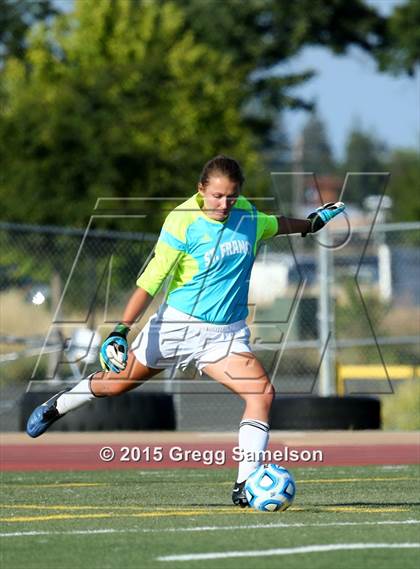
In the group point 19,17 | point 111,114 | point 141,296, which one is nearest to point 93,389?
point 141,296

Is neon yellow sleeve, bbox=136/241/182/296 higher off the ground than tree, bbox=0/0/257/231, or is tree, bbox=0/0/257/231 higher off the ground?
tree, bbox=0/0/257/231

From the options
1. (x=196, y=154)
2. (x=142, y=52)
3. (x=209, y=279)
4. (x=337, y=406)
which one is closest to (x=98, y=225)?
(x=196, y=154)

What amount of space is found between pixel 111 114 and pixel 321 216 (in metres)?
22.4

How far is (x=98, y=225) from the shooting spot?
2756 cm

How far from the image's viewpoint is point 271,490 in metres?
8.36

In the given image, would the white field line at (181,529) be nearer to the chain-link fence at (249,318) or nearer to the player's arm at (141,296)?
the player's arm at (141,296)

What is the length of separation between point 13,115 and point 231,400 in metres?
11.5

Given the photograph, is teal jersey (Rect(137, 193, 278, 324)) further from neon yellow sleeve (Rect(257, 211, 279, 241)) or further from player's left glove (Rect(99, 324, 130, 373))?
player's left glove (Rect(99, 324, 130, 373))

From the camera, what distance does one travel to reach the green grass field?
648cm

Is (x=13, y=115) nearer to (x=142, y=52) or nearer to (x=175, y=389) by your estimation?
(x=142, y=52)

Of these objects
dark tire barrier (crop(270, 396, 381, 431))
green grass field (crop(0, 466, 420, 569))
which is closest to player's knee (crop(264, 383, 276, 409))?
green grass field (crop(0, 466, 420, 569))

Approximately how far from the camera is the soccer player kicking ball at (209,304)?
875cm

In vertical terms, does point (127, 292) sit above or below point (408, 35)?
below

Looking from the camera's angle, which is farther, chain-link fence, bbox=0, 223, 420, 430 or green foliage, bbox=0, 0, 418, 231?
green foliage, bbox=0, 0, 418, 231
